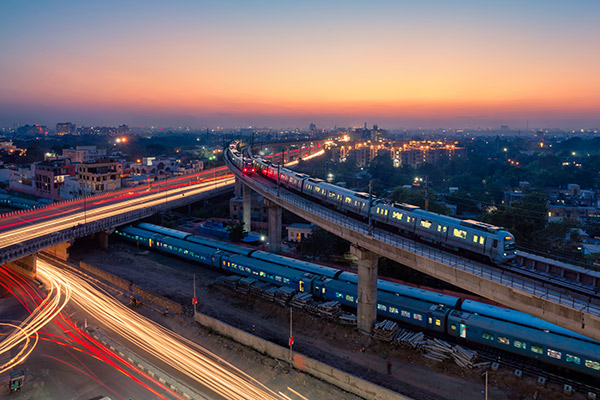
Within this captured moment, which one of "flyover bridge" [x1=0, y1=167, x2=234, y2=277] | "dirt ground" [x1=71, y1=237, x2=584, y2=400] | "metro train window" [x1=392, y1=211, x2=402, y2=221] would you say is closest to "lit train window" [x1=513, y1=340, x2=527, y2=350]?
"dirt ground" [x1=71, y1=237, x2=584, y2=400]

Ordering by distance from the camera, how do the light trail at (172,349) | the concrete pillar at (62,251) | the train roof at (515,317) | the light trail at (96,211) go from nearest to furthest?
the light trail at (172,349) < the train roof at (515,317) < the concrete pillar at (62,251) < the light trail at (96,211)

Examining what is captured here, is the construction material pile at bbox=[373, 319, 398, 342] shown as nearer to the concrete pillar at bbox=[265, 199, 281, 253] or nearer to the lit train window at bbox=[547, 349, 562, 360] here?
the lit train window at bbox=[547, 349, 562, 360]

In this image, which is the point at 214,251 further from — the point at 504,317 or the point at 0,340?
the point at 504,317

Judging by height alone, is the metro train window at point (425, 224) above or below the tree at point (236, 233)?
above

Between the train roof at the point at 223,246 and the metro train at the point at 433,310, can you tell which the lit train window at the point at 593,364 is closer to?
the metro train at the point at 433,310

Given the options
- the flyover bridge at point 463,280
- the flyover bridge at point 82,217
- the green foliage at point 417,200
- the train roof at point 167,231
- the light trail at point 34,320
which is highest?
the flyover bridge at point 463,280

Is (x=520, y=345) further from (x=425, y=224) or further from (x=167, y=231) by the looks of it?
(x=167, y=231)

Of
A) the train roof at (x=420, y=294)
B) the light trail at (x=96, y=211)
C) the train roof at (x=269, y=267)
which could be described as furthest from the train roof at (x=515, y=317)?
the light trail at (x=96, y=211)

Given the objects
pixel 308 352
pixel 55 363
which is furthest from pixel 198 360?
pixel 55 363
